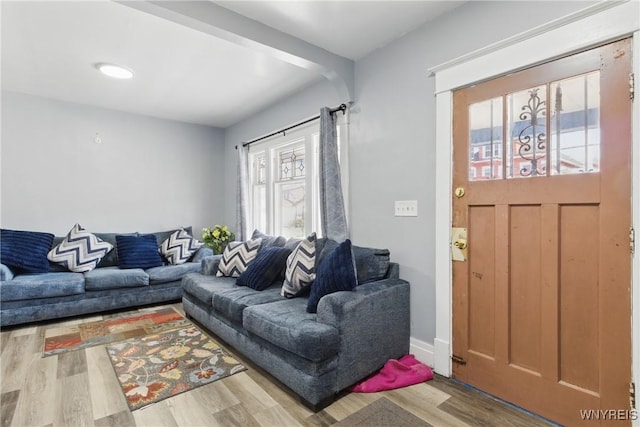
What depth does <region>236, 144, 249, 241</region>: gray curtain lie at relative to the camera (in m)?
4.57

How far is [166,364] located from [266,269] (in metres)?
1.05

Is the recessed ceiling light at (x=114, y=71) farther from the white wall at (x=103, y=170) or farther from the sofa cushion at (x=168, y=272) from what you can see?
the sofa cushion at (x=168, y=272)

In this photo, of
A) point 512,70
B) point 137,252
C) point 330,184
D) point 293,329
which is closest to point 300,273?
point 293,329

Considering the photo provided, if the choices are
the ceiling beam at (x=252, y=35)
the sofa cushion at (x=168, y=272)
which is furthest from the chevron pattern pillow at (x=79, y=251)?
the ceiling beam at (x=252, y=35)

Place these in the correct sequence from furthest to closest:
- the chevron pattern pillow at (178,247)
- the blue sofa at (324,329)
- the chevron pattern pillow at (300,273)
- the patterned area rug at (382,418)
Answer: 1. the chevron pattern pillow at (178,247)
2. the chevron pattern pillow at (300,273)
3. the blue sofa at (324,329)
4. the patterned area rug at (382,418)

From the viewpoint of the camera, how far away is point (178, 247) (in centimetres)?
436

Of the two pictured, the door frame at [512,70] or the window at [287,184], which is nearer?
the door frame at [512,70]

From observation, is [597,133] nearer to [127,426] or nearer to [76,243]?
[127,426]

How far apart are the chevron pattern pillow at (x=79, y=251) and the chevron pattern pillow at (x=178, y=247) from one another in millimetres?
687

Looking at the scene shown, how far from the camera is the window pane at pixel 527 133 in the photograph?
1746mm

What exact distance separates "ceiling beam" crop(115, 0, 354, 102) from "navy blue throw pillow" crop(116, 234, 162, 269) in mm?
2996

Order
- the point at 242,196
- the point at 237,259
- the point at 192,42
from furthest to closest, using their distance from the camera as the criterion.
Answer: the point at 242,196 → the point at 237,259 → the point at 192,42

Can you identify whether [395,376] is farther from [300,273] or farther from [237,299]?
[237,299]

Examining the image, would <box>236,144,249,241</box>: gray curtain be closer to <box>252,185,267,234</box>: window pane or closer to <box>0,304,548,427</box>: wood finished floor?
<box>252,185,267,234</box>: window pane
